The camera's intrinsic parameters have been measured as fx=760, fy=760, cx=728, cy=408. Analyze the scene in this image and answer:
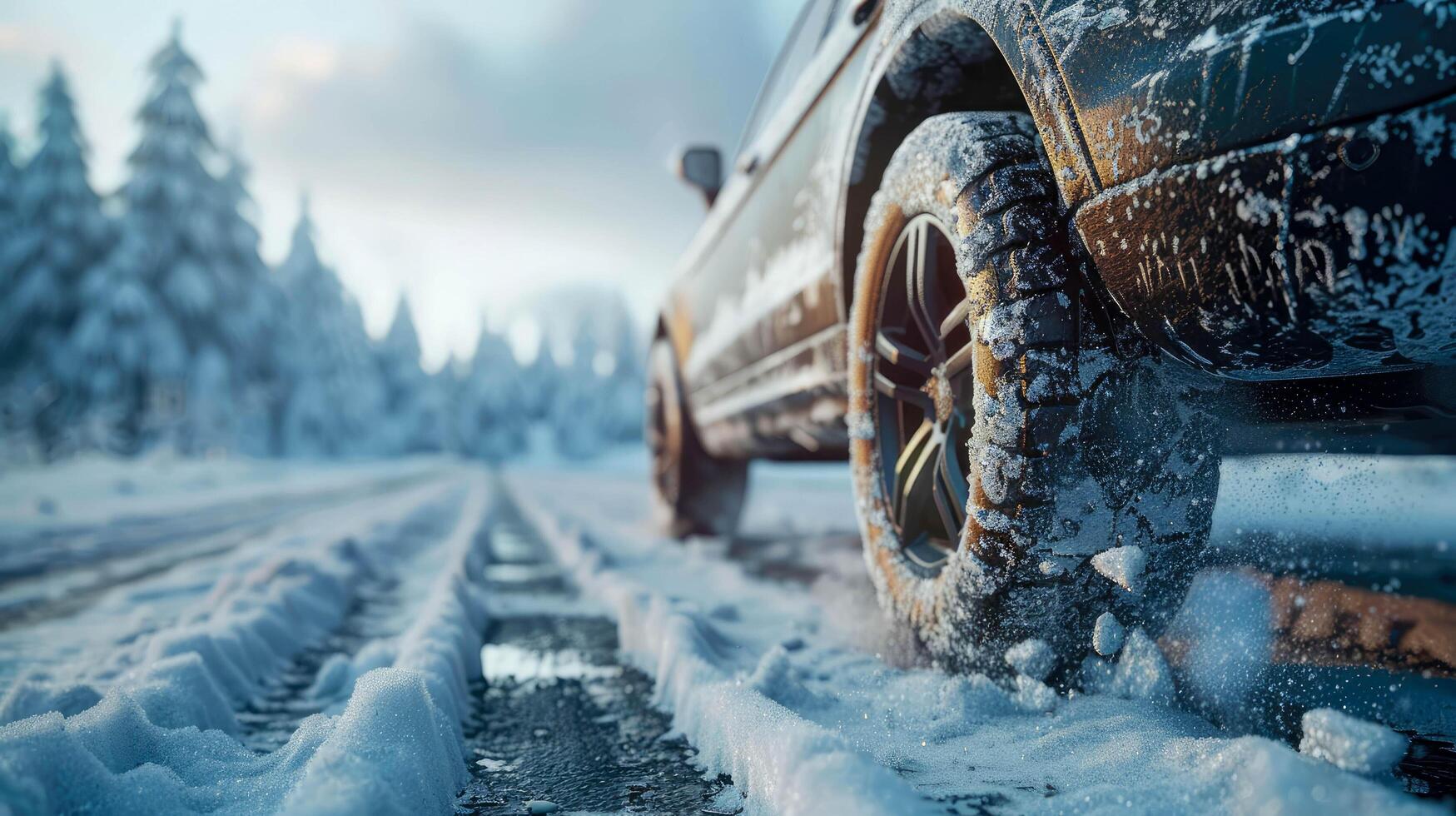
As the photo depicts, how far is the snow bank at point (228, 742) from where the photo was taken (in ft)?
3.05

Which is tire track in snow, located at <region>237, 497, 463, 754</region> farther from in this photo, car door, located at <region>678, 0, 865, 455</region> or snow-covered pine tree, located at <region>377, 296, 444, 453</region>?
snow-covered pine tree, located at <region>377, 296, 444, 453</region>

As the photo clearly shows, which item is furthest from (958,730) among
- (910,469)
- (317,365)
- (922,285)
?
(317,365)

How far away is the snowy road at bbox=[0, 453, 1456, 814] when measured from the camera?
975 mm

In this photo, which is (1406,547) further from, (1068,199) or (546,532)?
(546,532)

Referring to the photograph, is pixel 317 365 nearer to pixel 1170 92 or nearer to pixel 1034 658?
pixel 1034 658

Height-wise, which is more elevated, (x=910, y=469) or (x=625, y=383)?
(x=625, y=383)

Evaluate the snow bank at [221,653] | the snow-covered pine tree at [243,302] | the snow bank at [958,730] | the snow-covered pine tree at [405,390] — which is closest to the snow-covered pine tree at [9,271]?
the snow-covered pine tree at [243,302]

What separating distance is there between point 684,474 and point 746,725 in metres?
3.57

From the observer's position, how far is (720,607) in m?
2.48

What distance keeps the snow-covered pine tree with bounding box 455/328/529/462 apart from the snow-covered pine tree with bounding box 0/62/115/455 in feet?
107

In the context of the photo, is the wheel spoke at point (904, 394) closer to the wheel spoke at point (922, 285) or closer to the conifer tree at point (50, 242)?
the wheel spoke at point (922, 285)

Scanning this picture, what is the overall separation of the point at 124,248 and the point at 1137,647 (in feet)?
88.7

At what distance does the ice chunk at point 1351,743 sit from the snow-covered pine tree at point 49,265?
26.3m

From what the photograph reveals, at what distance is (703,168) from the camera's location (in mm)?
4113
